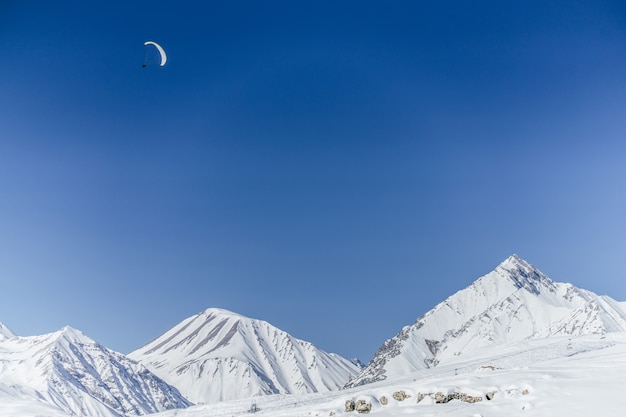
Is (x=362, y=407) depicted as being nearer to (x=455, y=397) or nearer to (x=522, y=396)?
→ (x=455, y=397)

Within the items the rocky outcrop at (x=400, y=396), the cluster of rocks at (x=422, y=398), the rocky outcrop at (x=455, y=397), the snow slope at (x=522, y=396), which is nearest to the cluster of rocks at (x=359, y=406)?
the cluster of rocks at (x=422, y=398)

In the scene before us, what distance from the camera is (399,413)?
55250 millimetres

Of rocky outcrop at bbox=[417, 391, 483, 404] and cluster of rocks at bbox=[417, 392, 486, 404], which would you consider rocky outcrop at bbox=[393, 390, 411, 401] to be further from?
cluster of rocks at bbox=[417, 392, 486, 404]

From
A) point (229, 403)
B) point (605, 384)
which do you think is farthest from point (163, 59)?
point (229, 403)

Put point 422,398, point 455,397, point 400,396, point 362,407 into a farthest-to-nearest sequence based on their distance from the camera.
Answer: point 400,396, point 422,398, point 362,407, point 455,397

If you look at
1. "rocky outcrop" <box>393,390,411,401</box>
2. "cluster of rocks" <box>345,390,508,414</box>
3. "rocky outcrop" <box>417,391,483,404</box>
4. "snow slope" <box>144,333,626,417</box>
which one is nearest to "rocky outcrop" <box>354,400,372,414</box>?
"cluster of rocks" <box>345,390,508,414</box>

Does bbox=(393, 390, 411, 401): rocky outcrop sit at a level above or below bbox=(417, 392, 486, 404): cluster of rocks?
above

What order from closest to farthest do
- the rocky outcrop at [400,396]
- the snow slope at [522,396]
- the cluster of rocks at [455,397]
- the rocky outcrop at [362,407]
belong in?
the snow slope at [522,396]
the cluster of rocks at [455,397]
the rocky outcrop at [362,407]
the rocky outcrop at [400,396]

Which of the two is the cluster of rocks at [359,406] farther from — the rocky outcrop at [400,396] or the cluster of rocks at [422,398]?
the rocky outcrop at [400,396]

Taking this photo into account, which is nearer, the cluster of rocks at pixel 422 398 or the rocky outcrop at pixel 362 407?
the cluster of rocks at pixel 422 398

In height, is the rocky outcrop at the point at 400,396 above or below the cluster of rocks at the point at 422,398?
above

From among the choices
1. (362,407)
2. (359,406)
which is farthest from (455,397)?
(359,406)

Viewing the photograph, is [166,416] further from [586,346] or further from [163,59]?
[163,59]

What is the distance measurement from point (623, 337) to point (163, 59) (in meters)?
133
